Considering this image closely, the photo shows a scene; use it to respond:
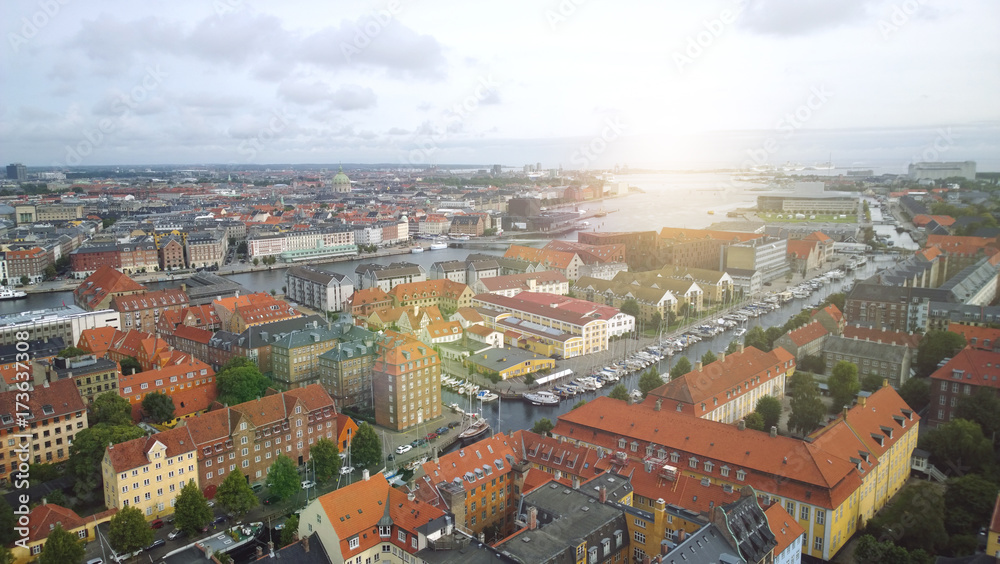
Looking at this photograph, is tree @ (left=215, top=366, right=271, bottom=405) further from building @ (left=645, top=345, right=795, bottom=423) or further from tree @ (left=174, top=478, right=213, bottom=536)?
building @ (left=645, top=345, right=795, bottom=423)

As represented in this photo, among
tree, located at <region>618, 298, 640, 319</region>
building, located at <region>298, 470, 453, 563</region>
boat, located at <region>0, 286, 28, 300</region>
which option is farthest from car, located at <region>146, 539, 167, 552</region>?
boat, located at <region>0, 286, 28, 300</region>

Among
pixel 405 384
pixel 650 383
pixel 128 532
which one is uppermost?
pixel 405 384

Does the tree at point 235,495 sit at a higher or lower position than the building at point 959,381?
lower

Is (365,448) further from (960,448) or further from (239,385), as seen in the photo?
(960,448)

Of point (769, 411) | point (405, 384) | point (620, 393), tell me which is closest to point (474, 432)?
point (405, 384)

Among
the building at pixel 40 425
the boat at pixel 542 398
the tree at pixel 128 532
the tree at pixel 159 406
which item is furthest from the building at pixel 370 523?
the boat at pixel 542 398

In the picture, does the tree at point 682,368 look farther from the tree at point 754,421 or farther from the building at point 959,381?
the building at point 959,381
